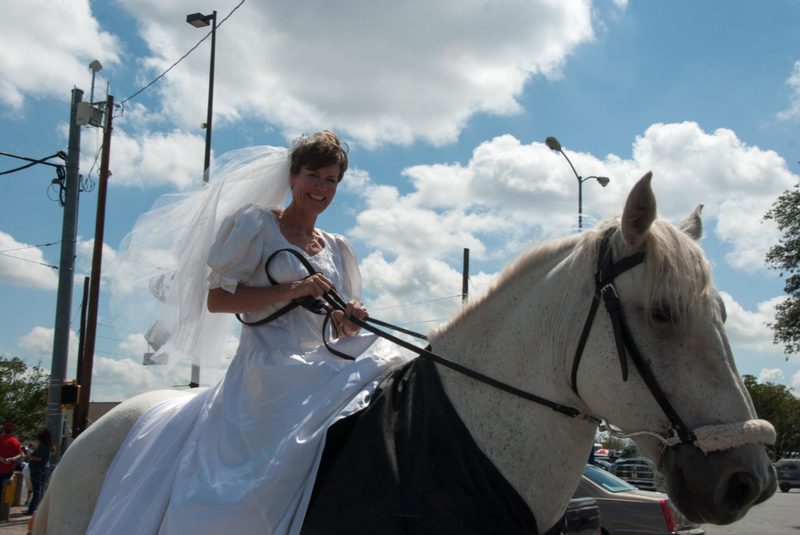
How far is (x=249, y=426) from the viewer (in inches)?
84.3

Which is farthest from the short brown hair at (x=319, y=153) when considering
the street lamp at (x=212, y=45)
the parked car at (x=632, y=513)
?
the street lamp at (x=212, y=45)

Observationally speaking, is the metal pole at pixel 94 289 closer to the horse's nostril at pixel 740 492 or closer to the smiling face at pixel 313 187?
the smiling face at pixel 313 187

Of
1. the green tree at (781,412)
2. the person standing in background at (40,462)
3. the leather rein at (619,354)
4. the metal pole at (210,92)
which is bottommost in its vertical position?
the green tree at (781,412)

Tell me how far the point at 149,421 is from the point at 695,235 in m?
2.60

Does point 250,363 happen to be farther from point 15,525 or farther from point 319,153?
point 15,525

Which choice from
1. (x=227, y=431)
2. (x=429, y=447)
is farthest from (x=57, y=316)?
(x=429, y=447)

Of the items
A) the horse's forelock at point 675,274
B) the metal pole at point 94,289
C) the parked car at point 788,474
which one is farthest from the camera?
the parked car at point 788,474

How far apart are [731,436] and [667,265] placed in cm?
53

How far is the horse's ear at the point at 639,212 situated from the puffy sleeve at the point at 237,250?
163 cm

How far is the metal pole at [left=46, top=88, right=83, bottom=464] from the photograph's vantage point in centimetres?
1116

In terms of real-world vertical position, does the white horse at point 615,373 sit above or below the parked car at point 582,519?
above

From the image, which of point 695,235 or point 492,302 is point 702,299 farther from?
point 492,302

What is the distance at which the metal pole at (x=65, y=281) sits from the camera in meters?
Result: 11.2

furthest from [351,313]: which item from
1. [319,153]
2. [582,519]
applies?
[582,519]
